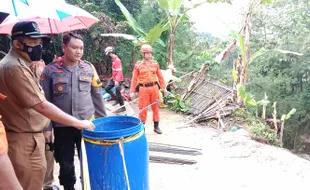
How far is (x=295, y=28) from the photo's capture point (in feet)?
32.9

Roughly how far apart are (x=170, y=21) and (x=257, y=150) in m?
4.23

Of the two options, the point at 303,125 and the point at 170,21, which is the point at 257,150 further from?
the point at 303,125

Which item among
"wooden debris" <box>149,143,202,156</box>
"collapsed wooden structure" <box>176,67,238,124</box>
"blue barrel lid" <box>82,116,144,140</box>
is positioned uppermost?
"blue barrel lid" <box>82,116,144,140</box>

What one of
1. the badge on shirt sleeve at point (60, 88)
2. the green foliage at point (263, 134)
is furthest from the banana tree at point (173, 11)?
the badge on shirt sleeve at point (60, 88)

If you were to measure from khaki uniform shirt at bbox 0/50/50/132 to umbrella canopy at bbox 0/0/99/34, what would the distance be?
0.76 m

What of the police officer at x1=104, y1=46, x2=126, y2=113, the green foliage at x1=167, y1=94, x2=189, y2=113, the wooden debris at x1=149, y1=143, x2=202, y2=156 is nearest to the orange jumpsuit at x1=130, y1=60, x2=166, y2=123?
the wooden debris at x1=149, y1=143, x2=202, y2=156

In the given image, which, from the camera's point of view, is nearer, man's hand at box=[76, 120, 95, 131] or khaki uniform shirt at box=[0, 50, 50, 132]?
khaki uniform shirt at box=[0, 50, 50, 132]

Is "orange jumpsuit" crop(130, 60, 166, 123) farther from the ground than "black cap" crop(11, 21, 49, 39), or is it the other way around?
"black cap" crop(11, 21, 49, 39)

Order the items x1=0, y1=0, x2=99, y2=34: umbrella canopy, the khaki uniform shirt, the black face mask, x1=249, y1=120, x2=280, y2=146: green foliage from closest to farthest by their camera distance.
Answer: the khaki uniform shirt, the black face mask, x1=0, y1=0, x2=99, y2=34: umbrella canopy, x1=249, y1=120, x2=280, y2=146: green foliage

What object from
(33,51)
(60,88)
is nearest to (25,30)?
(33,51)

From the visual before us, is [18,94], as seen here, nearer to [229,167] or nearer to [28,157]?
[28,157]

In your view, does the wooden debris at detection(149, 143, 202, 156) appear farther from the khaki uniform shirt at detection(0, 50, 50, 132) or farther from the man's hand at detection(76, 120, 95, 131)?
the khaki uniform shirt at detection(0, 50, 50, 132)

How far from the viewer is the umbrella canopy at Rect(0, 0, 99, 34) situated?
8.61ft

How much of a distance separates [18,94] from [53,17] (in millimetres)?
1063
